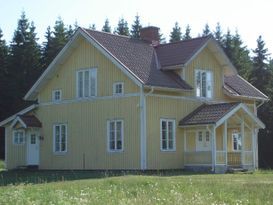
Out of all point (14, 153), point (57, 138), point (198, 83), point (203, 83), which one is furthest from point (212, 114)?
point (14, 153)

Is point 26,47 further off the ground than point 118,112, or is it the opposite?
point 26,47

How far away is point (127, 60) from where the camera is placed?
110 ft

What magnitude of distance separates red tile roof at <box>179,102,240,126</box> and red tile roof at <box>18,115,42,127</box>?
9308mm

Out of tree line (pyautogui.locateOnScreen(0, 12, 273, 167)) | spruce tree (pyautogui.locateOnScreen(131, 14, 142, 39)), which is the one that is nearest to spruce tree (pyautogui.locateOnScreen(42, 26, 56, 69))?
tree line (pyautogui.locateOnScreen(0, 12, 273, 167))

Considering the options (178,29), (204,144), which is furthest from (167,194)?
(178,29)

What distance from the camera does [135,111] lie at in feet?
107

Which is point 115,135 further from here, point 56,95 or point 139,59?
point 56,95

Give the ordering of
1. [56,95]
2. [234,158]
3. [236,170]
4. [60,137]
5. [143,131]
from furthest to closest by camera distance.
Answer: [56,95], [60,137], [234,158], [236,170], [143,131]

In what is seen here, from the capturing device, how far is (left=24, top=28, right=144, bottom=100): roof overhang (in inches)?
1266

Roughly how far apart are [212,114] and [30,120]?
38.0 feet

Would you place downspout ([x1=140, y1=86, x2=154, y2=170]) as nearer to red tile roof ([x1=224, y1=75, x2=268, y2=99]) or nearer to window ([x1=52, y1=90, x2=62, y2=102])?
window ([x1=52, y1=90, x2=62, y2=102])

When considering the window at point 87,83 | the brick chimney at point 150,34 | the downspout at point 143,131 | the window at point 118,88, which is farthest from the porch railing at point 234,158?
the brick chimney at point 150,34

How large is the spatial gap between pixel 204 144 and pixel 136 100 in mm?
5556

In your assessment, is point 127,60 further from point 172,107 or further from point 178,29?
point 178,29
